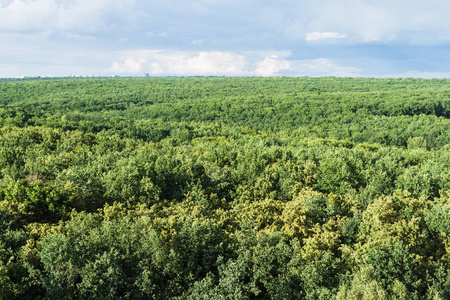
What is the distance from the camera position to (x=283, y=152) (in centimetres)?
5078

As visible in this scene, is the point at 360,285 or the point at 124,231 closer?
the point at 360,285

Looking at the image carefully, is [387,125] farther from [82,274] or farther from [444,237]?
[82,274]

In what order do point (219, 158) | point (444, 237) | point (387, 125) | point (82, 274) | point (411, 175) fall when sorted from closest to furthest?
point (82, 274) < point (444, 237) < point (411, 175) < point (219, 158) < point (387, 125)

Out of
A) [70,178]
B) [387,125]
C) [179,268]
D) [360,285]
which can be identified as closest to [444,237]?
[360,285]

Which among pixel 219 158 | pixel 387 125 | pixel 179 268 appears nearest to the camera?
pixel 179 268

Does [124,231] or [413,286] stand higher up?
[124,231]

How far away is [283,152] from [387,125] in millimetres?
75681

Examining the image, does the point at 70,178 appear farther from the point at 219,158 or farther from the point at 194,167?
the point at 219,158

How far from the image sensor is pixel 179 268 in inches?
848

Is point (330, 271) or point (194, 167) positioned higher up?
point (194, 167)

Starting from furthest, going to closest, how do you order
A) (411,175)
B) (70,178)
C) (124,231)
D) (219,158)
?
(219,158) < (411,175) < (70,178) < (124,231)

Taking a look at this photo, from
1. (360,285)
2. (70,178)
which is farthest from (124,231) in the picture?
(360,285)

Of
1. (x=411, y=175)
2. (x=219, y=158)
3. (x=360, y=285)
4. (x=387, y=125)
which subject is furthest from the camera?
(x=387, y=125)

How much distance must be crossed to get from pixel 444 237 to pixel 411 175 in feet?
51.1
